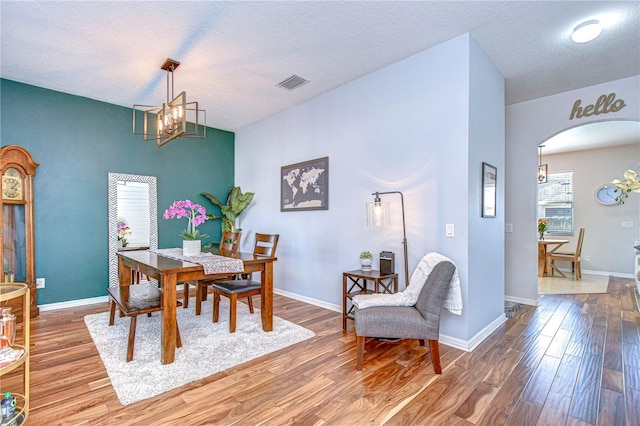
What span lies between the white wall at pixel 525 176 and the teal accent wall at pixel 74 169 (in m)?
5.23

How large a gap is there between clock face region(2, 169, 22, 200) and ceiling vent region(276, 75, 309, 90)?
3.31 m

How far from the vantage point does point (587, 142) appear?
6145 millimetres

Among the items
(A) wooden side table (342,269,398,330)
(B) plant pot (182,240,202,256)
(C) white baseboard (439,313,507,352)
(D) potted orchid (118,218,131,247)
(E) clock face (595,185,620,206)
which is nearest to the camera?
(C) white baseboard (439,313,507,352)

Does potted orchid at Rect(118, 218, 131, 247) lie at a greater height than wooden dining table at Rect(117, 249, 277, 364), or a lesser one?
greater

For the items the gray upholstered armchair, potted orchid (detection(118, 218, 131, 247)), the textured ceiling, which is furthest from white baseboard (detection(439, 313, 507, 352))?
potted orchid (detection(118, 218, 131, 247))

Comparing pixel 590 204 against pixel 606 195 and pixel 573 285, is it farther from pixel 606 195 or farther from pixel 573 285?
pixel 573 285

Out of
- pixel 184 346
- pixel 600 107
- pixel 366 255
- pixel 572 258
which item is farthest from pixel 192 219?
pixel 572 258

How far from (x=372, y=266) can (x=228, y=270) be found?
5.34 ft

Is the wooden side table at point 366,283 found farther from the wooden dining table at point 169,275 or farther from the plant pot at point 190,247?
the plant pot at point 190,247

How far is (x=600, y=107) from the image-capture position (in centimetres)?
365

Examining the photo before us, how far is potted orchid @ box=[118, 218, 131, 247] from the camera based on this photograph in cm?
452

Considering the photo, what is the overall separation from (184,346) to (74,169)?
3146mm

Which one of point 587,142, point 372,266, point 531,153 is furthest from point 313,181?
point 587,142

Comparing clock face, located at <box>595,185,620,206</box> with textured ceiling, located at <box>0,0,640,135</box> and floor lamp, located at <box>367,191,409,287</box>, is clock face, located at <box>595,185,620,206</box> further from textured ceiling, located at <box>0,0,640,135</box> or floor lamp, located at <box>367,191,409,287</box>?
floor lamp, located at <box>367,191,409,287</box>
